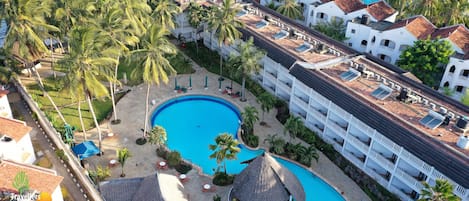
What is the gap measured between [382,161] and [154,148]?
2637 cm

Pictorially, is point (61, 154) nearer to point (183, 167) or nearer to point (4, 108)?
point (4, 108)

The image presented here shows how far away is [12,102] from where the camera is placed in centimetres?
4744

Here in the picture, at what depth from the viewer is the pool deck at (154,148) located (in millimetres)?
38875

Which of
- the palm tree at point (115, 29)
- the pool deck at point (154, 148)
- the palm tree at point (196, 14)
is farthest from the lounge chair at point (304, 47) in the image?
the palm tree at point (115, 29)

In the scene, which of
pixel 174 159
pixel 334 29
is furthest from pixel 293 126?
pixel 334 29

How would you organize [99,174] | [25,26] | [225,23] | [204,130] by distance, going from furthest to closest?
1. [225,23]
2. [204,130]
3. [25,26]
4. [99,174]

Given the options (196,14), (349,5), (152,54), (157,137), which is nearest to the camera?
(152,54)

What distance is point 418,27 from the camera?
189ft

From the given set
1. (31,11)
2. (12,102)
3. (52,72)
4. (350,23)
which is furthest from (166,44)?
(350,23)

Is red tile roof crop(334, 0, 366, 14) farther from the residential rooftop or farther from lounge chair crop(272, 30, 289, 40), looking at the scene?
lounge chair crop(272, 30, 289, 40)

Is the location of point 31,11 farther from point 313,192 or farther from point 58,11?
point 313,192

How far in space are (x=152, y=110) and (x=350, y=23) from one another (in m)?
36.7

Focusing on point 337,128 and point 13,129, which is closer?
point 13,129

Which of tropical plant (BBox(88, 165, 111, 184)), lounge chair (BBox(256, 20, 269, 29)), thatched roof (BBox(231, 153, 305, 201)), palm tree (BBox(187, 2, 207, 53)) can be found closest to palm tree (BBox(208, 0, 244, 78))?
lounge chair (BBox(256, 20, 269, 29))
